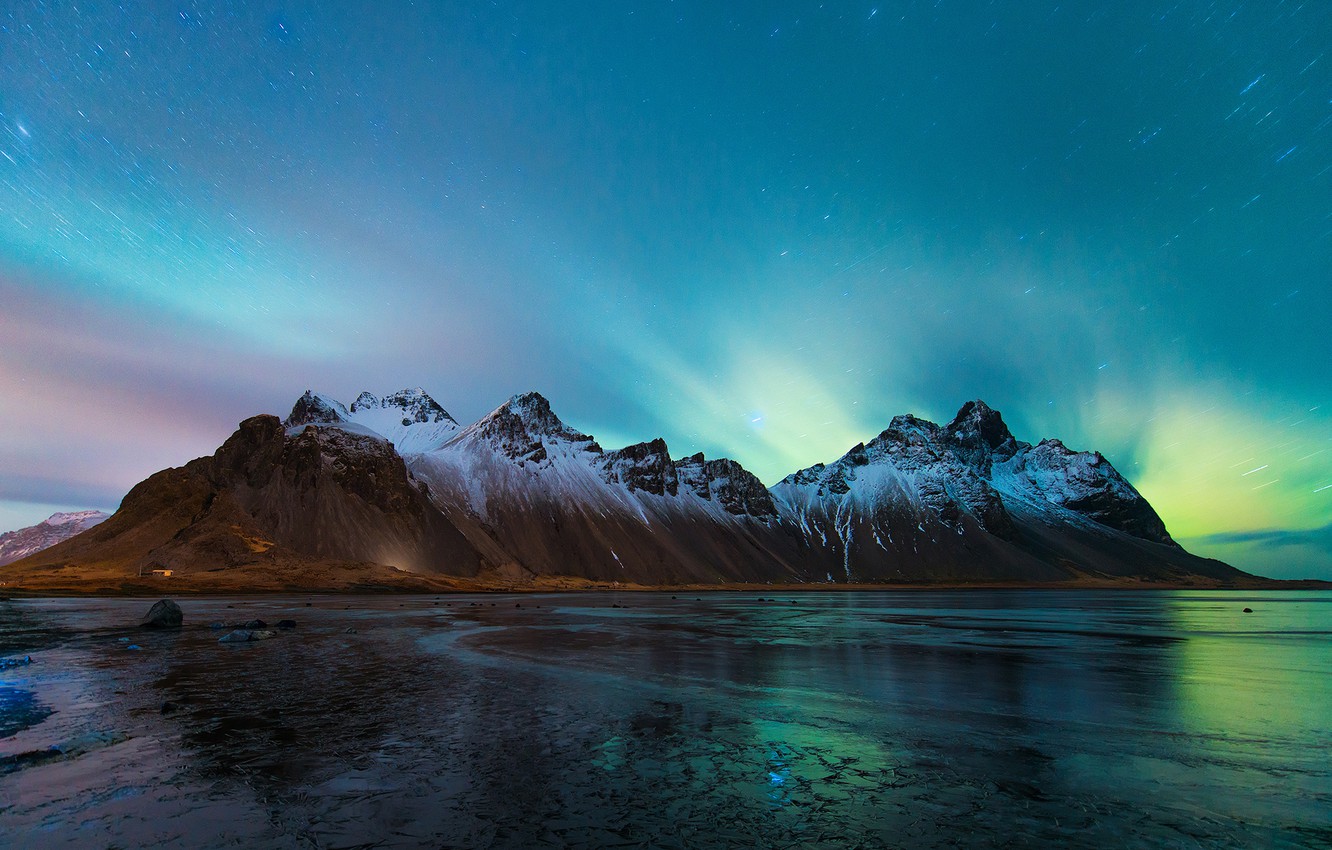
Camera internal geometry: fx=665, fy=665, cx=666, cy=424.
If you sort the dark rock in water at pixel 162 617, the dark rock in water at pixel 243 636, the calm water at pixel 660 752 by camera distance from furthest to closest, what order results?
the dark rock in water at pixel 162 617 → the dark rock in water at pixel 243 636 → the calm water at pixel 660 752

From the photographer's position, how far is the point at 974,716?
18.9 meters

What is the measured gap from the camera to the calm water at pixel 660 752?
991cm

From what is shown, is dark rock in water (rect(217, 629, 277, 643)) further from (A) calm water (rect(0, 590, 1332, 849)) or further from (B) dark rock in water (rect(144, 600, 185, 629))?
(B) dark rock in water (rect(144, 600, 185, 629))

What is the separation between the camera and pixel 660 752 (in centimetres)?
1462

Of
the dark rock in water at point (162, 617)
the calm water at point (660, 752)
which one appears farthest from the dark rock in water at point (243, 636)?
the dark rock in water at point (162, 617)

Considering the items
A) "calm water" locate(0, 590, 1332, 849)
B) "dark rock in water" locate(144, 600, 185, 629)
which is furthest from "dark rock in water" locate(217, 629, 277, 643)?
"dark rock in water" locate(144, 600, 185, 629)

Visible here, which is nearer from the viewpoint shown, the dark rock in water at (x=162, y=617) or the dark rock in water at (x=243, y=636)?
the dark rock in water at (x=243, y=636)

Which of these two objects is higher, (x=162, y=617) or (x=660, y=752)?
(x=162, y=617)

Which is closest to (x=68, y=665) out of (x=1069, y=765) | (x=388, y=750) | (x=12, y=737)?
(x=12, y=737)

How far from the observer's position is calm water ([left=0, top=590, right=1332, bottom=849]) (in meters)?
9.91

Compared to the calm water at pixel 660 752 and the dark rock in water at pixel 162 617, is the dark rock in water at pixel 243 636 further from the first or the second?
the dark rock in water at pixel 162 617

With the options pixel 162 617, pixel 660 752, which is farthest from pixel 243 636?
pixel 660 752

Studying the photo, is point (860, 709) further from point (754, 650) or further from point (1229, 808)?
point (754, 650)

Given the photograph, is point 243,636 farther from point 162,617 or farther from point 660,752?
point 660,752
